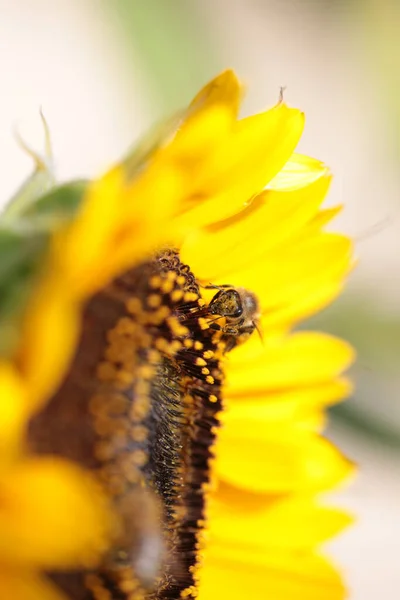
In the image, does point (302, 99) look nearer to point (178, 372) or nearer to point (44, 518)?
point (178, 372)

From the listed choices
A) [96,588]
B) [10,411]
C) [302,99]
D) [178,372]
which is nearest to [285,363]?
[178,372]

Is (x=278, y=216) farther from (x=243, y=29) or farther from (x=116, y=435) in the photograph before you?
(x=243, y=29)

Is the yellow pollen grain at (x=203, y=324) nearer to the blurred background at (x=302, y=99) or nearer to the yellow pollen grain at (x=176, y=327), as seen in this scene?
the yellow pollen grain at (x=176, y=327)

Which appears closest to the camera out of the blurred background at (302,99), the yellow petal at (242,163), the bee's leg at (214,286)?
the yellow petal at (242,163)

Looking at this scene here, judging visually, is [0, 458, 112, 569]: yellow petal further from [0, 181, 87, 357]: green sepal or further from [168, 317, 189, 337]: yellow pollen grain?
[168, 317, 189, 337]: yellow pollen grain

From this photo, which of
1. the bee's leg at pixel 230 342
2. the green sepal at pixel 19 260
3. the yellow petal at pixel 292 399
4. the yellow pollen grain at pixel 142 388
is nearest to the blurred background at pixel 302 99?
the yellow petal at pixel 292 399

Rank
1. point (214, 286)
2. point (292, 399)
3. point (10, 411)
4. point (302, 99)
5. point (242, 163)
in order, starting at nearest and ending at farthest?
point (10, 411) < point (242, 163) < point (214, 286) < point (292, 399) < point (302, 99)

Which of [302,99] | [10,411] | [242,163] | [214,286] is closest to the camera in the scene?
[10,411]
